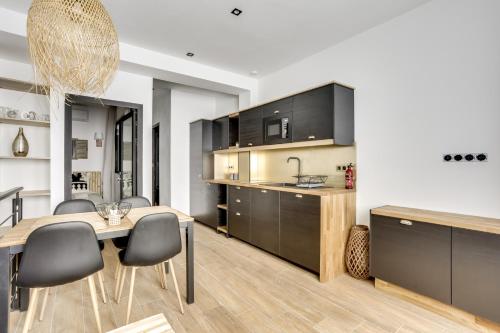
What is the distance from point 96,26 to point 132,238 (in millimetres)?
1486

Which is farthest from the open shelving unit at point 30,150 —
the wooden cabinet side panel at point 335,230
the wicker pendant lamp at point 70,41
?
the wooden cabinet side panel at point 335,230

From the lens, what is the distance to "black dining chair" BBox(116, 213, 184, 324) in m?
1.91

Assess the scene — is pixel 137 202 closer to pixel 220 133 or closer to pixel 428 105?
pixel 220 133

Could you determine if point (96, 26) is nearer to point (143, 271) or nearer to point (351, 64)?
point (143, 271)

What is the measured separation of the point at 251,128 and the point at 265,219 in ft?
4.86

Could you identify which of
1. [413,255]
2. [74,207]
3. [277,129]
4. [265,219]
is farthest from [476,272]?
[74,207]

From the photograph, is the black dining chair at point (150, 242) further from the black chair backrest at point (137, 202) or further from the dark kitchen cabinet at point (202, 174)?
the dark kitchen cabinet at point (202, 174)

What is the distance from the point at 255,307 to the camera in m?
2.20

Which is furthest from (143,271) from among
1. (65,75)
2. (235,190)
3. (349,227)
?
(349,227)

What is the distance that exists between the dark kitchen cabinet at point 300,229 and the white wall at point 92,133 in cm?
365

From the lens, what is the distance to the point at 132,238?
1.91 m

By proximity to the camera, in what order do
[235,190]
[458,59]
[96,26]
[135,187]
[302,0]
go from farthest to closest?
[235,190], [135,187], [302,0], [458,59], [96,26]

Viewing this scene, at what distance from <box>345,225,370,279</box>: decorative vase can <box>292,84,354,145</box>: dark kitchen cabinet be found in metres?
1.07

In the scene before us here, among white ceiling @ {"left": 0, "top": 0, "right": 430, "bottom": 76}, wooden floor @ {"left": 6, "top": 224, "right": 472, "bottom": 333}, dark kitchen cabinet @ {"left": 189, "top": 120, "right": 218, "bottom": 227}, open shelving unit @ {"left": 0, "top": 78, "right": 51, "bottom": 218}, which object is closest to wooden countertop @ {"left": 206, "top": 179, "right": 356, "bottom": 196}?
dark kitchen cabinet @ {"left": 189, "top": 120, "right": 218, "bottom": 227}
